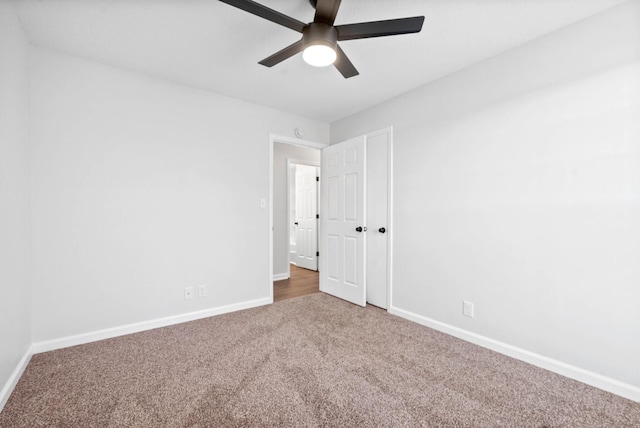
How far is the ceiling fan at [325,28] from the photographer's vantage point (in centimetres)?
146

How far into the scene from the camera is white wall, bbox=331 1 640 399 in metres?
1.76

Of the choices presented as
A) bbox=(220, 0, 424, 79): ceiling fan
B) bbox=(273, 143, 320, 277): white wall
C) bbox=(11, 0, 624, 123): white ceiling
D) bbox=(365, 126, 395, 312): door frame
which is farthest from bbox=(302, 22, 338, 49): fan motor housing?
bbox=(273, 143, 320, 277): white wall

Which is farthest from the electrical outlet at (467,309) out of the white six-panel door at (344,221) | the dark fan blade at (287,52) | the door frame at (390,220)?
the dark fan blade at (287,52)

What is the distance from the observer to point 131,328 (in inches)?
101

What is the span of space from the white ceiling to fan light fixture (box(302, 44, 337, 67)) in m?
0.31

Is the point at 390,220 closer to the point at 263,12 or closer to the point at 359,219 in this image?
the point at 359,219

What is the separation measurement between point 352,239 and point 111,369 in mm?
2562

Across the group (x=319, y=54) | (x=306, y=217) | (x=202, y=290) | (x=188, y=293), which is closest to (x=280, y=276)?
(x=306, y=217)

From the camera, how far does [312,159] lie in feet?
17.1

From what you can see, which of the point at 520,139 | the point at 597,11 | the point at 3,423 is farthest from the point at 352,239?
the point at 3,423

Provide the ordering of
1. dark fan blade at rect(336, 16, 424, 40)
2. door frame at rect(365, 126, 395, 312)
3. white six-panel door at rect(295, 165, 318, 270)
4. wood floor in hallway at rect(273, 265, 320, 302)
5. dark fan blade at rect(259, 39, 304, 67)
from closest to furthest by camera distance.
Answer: dark fan blade at rect(336, 16, 424, 40) < dark fan blade at rect(259, 39, 304, 67) < door frame at rect(365, 126, 395, 312) < wood floor in hallway at rect(273, 265, 320, 302) < white six-panel door at rect(295, 165, 318, 270)

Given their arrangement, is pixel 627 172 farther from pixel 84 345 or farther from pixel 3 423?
pixel 84 345

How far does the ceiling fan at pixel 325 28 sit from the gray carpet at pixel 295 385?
2.10 metres

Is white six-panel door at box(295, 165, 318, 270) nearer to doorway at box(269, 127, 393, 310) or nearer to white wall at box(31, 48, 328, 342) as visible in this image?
doorway at box(269, 127, 393, 310)
